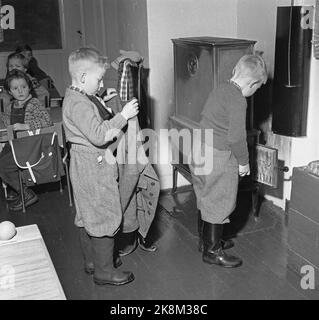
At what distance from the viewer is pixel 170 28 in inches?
146

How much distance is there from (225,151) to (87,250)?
0.97m

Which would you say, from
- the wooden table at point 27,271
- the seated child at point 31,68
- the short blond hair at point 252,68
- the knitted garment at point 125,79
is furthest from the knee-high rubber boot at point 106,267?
the seated child at point 31,68

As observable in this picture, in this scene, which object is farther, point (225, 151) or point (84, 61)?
point (225, 151)

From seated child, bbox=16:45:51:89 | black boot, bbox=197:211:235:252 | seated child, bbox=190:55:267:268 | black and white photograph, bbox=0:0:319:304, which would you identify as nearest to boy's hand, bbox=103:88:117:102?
black and white photograph, bbox=0:0:319:304

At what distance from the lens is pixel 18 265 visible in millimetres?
2133

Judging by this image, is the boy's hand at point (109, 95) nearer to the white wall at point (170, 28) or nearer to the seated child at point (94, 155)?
the seated child at point (94, 155)

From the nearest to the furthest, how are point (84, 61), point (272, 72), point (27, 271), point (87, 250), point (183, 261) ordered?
1. point (27, 271)
2. point (84, 61)
3. point (87, 250)
4. point (183, 261)
5. point (272, 72)

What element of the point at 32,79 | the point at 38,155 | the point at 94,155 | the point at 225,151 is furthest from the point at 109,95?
the point at 32,79

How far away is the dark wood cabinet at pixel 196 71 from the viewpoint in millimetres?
3062

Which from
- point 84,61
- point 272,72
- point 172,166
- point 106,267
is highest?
point 84,61

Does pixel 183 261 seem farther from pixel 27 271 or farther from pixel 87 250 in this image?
pixel 27 271

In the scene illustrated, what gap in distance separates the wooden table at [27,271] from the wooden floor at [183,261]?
38cm

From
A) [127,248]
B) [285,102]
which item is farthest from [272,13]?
[127,248]
